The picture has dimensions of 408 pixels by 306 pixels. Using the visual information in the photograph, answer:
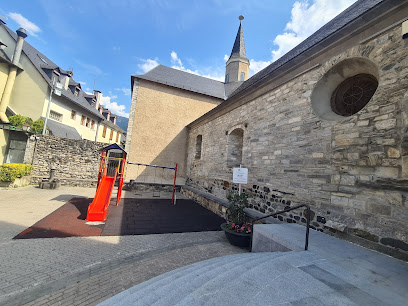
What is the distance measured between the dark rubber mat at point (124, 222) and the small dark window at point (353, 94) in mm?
4493

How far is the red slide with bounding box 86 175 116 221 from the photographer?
532 centimetres

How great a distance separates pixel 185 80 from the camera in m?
15.2

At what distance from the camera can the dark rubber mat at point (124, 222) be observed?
438 cm

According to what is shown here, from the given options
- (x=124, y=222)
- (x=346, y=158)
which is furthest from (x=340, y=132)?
(x=124, y=222)

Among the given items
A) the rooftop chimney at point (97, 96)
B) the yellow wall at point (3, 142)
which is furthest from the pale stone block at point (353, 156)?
the rooftop chimney at point (97, 96)

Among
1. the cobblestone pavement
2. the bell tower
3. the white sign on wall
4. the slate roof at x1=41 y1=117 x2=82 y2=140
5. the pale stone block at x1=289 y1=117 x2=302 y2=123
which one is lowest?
the cobblestone pavement

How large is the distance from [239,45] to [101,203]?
18.9 metres

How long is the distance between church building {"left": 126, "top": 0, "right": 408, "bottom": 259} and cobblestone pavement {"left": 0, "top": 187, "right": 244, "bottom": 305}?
210 cm

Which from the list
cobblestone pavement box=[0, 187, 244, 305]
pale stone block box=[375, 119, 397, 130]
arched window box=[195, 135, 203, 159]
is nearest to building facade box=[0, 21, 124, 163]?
cobblestone pavement box=[0, 187, 244, 305]

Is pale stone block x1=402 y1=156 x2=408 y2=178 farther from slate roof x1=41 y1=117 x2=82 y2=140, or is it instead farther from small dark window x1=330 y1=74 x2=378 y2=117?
slate roof x1=41 y1=117 x2=82 y2=140

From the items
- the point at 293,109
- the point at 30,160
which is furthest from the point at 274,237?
the point at 30,160

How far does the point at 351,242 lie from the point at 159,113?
40.4 feet

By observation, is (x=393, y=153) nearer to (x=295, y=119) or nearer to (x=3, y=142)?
(x=295, y=119)

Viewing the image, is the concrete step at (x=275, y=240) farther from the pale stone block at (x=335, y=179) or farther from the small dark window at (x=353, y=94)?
the small dark window at (x=353, y=94)
